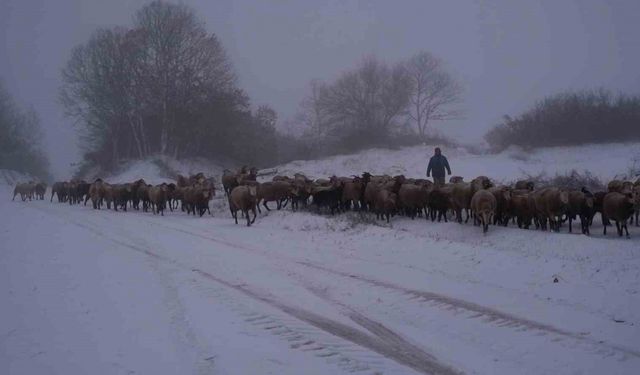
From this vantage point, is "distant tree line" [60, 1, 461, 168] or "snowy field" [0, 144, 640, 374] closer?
"snowy field" [0, 144, 640, 374]

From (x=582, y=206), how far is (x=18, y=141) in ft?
266

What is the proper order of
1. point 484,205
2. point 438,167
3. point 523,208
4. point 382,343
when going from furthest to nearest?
1. point 438,167
2. point 523,208
3. point 484,205
4. point 382,343

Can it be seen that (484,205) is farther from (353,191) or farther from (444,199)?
(353,191)

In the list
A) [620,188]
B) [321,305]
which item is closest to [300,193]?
[620,188]

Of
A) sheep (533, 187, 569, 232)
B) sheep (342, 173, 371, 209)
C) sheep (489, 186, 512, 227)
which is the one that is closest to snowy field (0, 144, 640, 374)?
sheep (533, 187, 569, 232)

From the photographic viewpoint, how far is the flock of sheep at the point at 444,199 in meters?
16.5

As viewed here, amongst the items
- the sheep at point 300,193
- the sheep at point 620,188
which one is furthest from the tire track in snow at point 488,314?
the sheep at point 300,193

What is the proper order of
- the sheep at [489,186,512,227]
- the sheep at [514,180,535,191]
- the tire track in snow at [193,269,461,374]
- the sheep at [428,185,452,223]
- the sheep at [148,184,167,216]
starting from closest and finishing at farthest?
the tire track in snow at [193,269,461,374] → the sheep at [489,186,512,227] → the sheep at [428,185,452,223] → the sheep at [514,180,535,191] → the sheep at [148,184,167,216]

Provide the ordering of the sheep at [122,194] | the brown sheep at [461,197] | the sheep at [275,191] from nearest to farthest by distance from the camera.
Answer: the brown sheep at [461,197], the sheep at [275,191], the sheep at [122,194]

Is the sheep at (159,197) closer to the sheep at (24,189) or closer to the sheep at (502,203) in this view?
the sheep at (502,203)

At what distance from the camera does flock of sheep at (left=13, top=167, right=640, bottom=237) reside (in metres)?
16.5

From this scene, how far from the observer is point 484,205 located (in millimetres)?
16484

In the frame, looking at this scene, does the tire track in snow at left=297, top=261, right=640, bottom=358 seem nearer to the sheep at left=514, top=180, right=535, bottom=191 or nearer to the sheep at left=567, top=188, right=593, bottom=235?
the sheep at left=567, top=188, right=593, bottom=235

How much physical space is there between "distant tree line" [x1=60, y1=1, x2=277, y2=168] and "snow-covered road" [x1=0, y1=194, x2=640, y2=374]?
34520 millimetres
